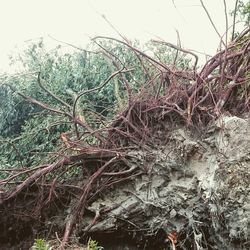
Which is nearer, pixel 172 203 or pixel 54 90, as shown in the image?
pixel 172 203

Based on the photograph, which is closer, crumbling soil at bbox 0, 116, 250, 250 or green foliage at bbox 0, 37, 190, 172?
crumbling soil at bbox 0, 116, 250, 250

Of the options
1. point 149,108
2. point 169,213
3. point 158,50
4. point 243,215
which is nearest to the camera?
point 243,215

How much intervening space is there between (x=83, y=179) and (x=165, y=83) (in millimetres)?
1245

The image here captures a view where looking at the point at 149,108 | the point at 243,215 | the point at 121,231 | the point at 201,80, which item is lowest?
the point at 121,231

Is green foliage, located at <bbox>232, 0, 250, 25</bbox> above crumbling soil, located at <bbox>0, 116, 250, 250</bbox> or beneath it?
above

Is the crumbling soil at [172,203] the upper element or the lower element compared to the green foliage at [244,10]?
lower

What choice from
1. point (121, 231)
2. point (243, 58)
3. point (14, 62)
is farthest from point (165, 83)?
point (14, 62)

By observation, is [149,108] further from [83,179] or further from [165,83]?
[83,179]

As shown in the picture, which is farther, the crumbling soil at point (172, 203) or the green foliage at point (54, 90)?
the green foliage at point (54, 90)

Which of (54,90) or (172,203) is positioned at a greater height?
(54,90)

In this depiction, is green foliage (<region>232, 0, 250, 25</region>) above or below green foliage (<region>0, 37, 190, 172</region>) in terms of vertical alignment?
above

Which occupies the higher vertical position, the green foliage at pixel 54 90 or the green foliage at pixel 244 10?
the green foliage at pixel 244 10

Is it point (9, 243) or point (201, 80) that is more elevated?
point (201, 80)

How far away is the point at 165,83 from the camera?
12.7 feet
